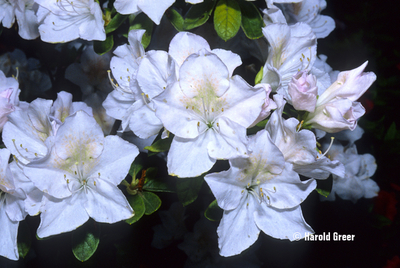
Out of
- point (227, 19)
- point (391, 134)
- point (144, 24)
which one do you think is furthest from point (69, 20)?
point (391, 134)

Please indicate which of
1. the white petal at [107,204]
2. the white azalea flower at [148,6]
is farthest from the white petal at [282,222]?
the white azalea flower at [148,6]

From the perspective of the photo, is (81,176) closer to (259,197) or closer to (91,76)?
(259,197)

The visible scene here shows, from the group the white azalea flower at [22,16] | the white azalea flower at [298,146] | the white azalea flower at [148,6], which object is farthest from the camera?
the white azalea flower at [22,16]

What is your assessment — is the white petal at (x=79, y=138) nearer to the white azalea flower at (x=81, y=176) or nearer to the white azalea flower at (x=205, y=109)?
the white azalea flower at (x=81, y=176)

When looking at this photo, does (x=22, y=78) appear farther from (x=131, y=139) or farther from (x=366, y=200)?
(x=366, y=200)

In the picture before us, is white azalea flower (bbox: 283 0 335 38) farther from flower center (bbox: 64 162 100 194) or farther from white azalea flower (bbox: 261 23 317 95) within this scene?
flower center (bbox: 64 162 100 194)
